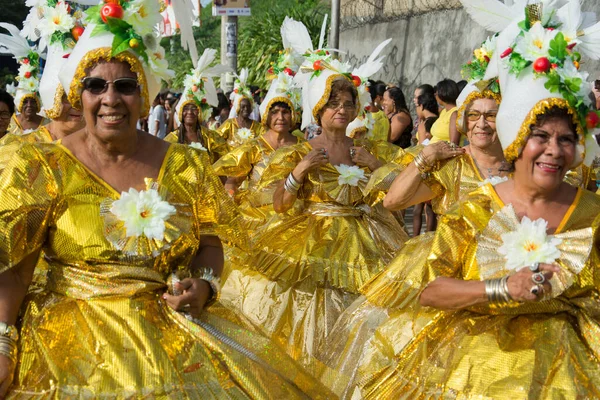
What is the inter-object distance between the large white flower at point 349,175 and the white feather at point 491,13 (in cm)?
236

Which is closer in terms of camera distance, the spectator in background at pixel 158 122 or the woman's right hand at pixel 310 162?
the woman's right hand at pixel 310 162

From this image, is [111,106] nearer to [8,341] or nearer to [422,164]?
[8,341]

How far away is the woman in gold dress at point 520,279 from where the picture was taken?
3035mm

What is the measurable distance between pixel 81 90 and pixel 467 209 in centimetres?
152

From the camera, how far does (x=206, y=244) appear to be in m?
3.49

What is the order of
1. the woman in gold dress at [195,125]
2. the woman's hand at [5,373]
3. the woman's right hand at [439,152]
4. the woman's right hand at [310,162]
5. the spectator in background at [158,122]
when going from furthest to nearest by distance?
the spectator in background at [158,122], the woman in gold dress at [195,125], the woman's right hand at [310,162], the woman's right hand at [439,152], the woman's hand at [5,373]

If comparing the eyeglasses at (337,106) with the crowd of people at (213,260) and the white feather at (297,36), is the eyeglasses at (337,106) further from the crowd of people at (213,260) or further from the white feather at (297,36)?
the crowd of people at (213,260)

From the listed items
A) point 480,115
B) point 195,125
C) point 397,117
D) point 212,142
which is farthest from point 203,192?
point 397,117

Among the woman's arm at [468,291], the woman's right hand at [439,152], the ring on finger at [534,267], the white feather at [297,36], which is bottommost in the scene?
the woman's arm at [468,291]

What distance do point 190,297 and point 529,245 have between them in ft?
3.97

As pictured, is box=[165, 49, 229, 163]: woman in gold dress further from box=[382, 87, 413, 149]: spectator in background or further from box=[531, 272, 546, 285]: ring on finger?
box=[531, 272, 546, 285]: ring on finger

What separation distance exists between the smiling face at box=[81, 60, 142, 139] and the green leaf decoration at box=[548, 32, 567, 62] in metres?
1.52

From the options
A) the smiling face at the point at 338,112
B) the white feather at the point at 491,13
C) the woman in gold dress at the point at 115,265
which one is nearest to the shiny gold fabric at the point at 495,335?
the woman in gold dress at the point at 115,265

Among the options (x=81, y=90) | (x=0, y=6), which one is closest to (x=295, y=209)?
(x=81, y=90)
